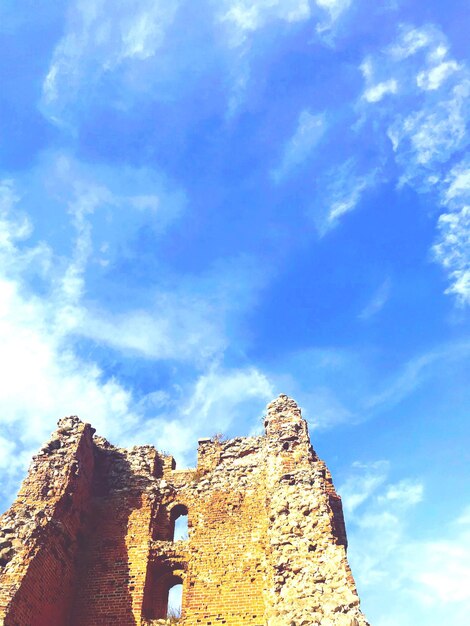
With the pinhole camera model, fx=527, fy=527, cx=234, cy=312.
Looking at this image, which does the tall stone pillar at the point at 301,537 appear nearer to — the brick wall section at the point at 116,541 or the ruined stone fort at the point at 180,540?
the ruined stone fort at the point at 180,540

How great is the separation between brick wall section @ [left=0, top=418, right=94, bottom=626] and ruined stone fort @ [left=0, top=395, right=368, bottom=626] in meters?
0.02

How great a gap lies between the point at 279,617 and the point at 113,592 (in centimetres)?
392

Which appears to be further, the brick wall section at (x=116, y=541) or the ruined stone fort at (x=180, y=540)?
the brick wall section at (x=116, y=541)

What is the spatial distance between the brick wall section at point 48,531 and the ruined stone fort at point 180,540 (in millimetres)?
25

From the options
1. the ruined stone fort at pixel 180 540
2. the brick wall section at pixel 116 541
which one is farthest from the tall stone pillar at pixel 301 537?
the brick wall section at pixel 116 541

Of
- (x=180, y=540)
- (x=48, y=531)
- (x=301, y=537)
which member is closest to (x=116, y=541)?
(x=180, y=540)

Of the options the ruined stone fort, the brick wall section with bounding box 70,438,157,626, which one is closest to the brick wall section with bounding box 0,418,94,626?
the ruined stone fort

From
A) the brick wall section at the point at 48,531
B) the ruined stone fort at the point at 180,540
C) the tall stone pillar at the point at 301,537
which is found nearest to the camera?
the tall stone pillar at the point at 301,537

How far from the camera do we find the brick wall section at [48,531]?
373 inches

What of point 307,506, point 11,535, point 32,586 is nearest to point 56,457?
point 11,535

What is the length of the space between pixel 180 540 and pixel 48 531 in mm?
2869

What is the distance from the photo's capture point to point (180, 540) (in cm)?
1176

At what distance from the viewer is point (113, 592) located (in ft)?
36.2

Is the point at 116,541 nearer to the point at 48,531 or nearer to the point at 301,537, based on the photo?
the point at 48,531
